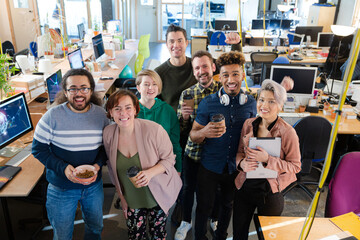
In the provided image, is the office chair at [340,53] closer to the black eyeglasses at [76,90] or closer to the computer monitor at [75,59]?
the computer monitor at [75,59]

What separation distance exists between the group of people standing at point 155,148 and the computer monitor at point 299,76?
4.98 ft

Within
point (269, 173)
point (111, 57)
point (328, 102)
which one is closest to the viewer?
point (269, 173)

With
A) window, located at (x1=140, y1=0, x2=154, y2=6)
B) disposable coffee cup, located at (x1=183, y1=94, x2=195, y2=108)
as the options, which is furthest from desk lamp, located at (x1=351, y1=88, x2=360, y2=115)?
window, located at (x1=140, y1=0, x2=154, y2=6)

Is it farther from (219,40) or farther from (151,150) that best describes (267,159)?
(219,40)

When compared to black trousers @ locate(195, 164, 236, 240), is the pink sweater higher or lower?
higher

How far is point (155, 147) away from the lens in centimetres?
198

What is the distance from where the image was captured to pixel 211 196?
7.70ft

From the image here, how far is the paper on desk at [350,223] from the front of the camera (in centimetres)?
180

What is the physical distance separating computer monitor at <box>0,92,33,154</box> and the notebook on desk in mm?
188

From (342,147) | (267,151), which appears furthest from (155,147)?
(342,147)

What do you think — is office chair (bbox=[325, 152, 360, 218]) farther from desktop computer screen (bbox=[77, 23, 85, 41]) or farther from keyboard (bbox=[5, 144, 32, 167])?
desktop computer screen (bbox=[77, 23, 85, 41])

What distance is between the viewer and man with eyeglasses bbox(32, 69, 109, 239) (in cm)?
192

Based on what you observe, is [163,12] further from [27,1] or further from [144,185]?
[144,185]

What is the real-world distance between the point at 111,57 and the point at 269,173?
4.89m
